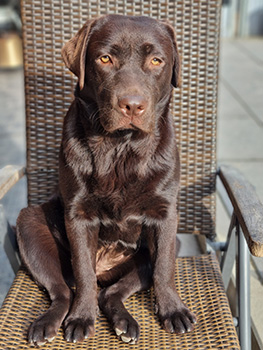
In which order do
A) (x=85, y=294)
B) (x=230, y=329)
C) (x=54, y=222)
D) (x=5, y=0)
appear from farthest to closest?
(x=5, y=0)
(x=54, y=222)
(x=85, y=294)
(x=230, y=329)

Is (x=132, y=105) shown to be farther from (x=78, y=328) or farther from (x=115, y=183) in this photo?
(x=78, y=328)

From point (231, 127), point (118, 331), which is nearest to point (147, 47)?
point (118, 331)

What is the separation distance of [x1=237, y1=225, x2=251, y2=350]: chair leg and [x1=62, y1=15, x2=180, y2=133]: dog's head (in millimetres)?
547

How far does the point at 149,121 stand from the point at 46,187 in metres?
0.85

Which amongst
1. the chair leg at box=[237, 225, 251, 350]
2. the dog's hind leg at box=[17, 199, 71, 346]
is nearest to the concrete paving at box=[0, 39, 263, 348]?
the dog's hind leg at box=[17, 199, 71, 346]

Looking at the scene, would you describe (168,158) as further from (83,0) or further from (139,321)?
(83,0)

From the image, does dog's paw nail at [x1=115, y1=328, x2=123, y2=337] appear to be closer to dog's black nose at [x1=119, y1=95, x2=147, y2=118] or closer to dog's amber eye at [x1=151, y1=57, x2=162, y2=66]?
dog's black nose at [x1=119, y1=95, x2=147, y2=118]

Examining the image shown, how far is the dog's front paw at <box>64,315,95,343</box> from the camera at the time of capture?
1.62m

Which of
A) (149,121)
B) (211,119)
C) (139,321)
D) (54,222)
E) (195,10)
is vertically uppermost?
(195,10)

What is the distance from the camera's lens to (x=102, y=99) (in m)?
1.61

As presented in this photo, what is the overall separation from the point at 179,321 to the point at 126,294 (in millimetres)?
226

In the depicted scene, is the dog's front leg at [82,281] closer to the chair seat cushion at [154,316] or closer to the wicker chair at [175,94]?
the chair seat cushion at [154,316]

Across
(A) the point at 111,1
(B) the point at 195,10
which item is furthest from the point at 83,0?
(B) the point at 195,10

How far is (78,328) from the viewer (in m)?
1.63
